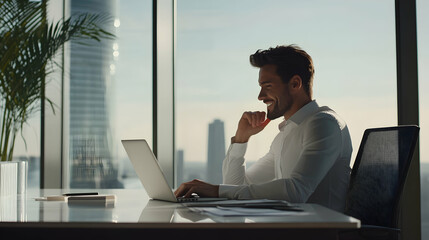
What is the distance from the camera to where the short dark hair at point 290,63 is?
106 inches

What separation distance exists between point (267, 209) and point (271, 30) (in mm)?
2633

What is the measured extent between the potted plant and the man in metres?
1.66

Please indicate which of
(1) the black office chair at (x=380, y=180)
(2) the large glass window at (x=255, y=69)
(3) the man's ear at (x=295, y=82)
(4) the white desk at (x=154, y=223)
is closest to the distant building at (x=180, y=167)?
(2) the large glass window at (x=255, y=69)

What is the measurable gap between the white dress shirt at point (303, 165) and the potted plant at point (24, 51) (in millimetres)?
1730

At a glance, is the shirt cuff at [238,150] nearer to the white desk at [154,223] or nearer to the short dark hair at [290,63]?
the short dark hair at [290,63]

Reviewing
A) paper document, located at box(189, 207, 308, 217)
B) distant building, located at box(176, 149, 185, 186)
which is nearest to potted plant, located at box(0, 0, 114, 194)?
distant building, located at box(176, 149, 185, 186)

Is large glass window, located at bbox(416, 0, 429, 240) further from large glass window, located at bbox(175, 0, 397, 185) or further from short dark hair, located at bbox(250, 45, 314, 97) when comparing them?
short dark hair, located at bbox(250, 45, 314, 97)

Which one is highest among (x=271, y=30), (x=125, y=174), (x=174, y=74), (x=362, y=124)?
(x=271, y=30)

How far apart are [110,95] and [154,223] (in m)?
3.00

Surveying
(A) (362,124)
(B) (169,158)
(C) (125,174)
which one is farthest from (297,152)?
(C) (125,174)

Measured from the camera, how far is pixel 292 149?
245cm

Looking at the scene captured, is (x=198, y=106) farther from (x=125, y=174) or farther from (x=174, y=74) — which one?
(x=125, y=174)

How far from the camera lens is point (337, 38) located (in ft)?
13.0

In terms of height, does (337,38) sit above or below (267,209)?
above
